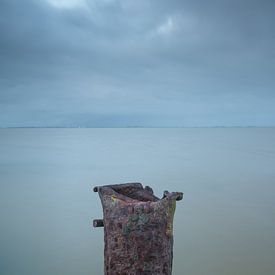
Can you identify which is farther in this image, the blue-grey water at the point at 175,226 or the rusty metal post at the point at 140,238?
the blue-grey water at the point at 175,226

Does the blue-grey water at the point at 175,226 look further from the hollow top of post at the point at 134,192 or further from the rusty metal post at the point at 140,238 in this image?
the rusty metal post at the point at 140,238

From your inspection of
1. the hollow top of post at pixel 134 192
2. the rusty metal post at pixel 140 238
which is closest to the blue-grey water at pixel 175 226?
the hollow top of post at pixel 134 192

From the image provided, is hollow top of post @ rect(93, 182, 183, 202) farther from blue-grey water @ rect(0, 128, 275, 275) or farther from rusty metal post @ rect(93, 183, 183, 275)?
blue-grey water @ rect(0, 128, 275, 275)

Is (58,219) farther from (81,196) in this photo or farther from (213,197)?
(213,197)

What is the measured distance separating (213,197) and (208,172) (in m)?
9.32

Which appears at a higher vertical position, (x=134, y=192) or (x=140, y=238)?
(x=134, y=192)

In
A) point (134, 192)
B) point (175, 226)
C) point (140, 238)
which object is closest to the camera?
point (140, 238)

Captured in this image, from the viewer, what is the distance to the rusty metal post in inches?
85.4

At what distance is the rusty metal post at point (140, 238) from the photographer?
217 centimetres

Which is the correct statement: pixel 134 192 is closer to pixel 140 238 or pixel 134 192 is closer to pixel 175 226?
pixel 140 238

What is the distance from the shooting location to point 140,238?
7.16 feet

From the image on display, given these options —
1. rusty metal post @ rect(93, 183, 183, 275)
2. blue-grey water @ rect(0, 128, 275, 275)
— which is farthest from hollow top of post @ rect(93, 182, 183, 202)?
blue-grey water @ rect(0, 128, 275, 275)

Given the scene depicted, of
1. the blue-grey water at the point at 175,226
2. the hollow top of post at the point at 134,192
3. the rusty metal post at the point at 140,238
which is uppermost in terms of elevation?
the hollow top of post at the point at 134,192

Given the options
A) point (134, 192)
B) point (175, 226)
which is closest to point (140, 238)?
point (134, 192)
